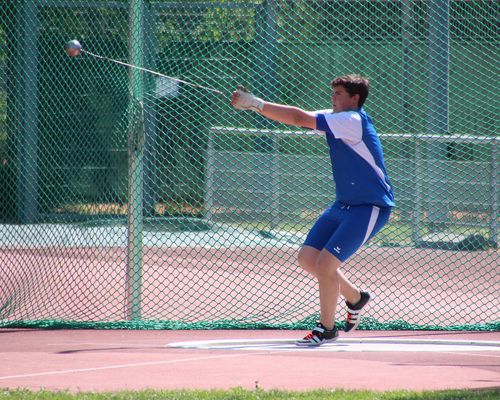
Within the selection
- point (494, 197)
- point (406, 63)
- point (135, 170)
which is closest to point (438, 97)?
point (406, 63)

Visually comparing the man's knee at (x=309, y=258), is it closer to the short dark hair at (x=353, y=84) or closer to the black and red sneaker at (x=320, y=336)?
the black and red sneaker at (x=320, y=336)

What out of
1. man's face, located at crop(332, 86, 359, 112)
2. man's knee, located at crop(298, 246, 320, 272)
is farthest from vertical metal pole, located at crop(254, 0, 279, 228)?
man's knee, located at crop(298, 246, 320, 272)

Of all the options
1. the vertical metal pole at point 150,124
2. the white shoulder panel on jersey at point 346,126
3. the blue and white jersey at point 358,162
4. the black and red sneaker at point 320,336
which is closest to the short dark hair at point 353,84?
the blue and white jersey at point 358,162

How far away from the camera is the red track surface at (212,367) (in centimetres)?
607

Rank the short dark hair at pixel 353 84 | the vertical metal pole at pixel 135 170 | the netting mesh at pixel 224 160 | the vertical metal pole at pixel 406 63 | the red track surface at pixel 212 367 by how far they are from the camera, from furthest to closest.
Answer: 1. the vertical metal pole at pixel 406 63
2. the netting mesh at pixel 224 160
3. the vertical metal pole at pixel 135 170
4. the short dark hair at pixel 353 84
5. the red track surface at pixel 212 367

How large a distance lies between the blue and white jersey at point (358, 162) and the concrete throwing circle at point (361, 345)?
1.09 m

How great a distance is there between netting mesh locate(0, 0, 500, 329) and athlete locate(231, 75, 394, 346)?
5.03ft

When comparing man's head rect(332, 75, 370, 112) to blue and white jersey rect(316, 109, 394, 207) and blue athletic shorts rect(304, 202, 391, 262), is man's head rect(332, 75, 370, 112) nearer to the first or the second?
blue and white jersey rect(316, 109, 394, 207)

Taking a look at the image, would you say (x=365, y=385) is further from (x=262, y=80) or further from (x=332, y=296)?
(x=262, y=80)

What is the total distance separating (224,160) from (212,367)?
6801mm

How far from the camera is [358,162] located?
23.7ft

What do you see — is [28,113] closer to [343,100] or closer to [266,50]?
[266,50]

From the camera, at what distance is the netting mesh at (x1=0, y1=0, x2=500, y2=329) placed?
9.73 m

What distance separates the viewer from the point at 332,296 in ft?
24.4
